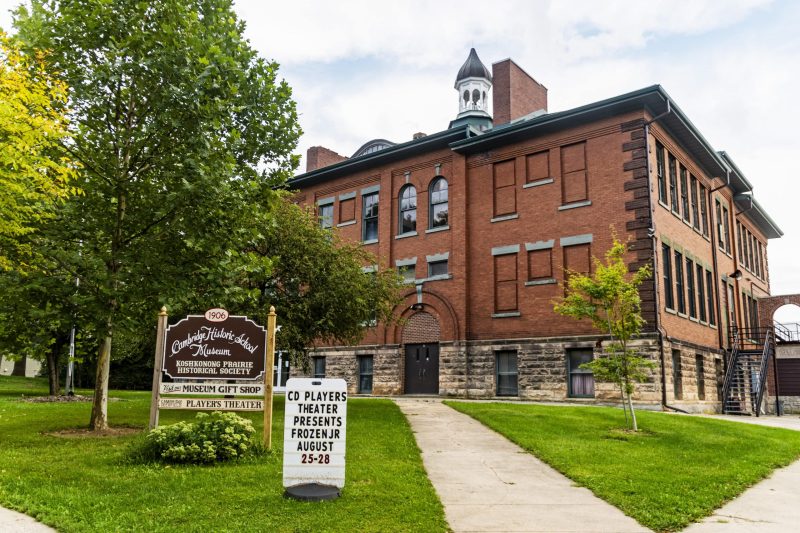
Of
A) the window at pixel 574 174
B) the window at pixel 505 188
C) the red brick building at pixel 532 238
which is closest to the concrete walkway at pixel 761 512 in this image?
the red brick building at pixel 532 238

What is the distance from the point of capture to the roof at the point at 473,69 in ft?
120

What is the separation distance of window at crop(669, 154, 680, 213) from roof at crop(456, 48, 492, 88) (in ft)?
42.1

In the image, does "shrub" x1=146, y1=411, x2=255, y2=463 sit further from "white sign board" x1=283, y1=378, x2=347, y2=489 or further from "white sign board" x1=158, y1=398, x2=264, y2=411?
"white sign board" x1=283, y1=378, x2=347, y2=489

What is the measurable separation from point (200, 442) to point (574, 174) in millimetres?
19336

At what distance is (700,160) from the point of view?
1197 inches

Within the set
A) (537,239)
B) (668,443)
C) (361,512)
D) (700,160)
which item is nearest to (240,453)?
(361,512)

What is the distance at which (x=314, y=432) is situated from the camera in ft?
26.0

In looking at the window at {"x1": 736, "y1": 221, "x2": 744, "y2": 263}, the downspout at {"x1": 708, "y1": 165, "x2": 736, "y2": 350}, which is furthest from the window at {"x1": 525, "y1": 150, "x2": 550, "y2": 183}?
the window at {"x1": 736, "y1": 221, "x2": 744, "y2": 263}

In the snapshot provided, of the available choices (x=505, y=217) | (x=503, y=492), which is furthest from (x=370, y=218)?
(x=503, y=492)

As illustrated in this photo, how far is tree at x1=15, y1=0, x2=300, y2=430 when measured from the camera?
12.3m

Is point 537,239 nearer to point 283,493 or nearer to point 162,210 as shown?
point 162,210

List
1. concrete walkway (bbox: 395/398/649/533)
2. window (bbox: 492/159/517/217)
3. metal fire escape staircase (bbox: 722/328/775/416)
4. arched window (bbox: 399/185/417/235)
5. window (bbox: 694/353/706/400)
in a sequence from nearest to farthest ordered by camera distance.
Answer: concrete walkway (bbox: 395/398/649/533)
window (bbox: 492/159/517/217)
window (bbox: 694/353/706/400)
metal fire escape staircase (bbox: 722/328/775/416)
arched window (bbox: 399/185/417/235)

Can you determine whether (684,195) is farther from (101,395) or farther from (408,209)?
(101,395)

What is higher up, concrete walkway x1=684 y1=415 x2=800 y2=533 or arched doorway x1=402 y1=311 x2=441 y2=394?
arched doorway x1=402 y1=311 x2=441 y2=394
